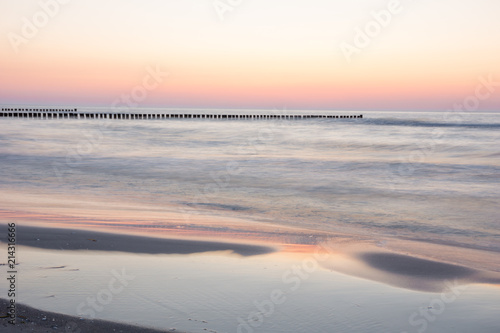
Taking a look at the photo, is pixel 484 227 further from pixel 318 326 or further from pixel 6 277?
pixel 6 277

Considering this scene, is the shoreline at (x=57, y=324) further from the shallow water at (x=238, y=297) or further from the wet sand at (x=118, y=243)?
the wet sand at (x=118, y=243)

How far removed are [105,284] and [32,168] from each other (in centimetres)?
1537

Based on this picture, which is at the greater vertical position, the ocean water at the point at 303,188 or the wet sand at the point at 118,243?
the wet sand at the point at 118,243

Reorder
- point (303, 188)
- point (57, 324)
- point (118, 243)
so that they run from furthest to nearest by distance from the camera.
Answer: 1. point (303, 188)
2. point (118, 243)
3. point (57, 324)

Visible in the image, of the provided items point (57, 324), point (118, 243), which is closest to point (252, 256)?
point (118, 243)

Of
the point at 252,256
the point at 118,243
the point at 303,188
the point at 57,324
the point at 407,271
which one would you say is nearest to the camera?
the point at 57,324

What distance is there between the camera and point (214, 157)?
2656 centimetres

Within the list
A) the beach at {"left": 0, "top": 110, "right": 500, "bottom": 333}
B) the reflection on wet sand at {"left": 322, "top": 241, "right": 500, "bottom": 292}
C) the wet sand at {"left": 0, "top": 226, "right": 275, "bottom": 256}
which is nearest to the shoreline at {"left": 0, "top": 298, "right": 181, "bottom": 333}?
the beach at {"left": 0, "top": 110, "right": 500, "bottom": 333}

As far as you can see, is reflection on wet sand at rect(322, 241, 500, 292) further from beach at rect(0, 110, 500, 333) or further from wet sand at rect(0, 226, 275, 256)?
wet sand at rect(0, 226, 275, 256)

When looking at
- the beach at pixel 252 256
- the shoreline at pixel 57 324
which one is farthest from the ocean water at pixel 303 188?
the shoreline at pixel 57 324

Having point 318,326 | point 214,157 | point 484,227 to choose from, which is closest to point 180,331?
point 318,326

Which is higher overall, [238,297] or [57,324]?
[57,324]

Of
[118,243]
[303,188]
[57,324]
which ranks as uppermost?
[57,324]

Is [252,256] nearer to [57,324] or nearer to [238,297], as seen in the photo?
[238,297]
